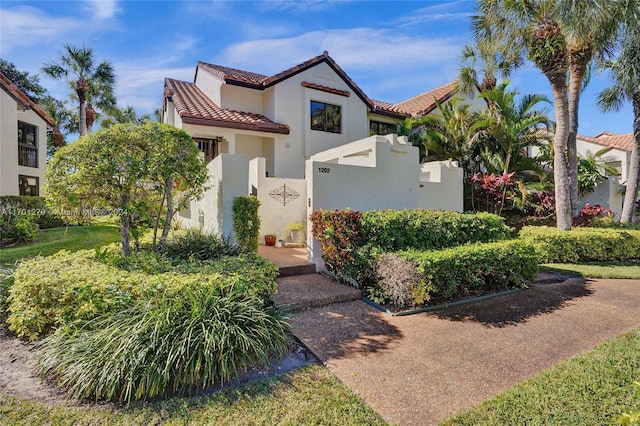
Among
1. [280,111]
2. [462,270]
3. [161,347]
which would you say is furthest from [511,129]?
[161,347]

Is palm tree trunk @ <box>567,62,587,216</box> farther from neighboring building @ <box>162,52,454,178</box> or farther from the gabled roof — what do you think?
neighboring building @ <box>162,52,454,178</box>

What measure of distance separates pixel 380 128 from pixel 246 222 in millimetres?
14124

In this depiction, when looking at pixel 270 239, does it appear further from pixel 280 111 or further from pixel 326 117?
pixel 326 117

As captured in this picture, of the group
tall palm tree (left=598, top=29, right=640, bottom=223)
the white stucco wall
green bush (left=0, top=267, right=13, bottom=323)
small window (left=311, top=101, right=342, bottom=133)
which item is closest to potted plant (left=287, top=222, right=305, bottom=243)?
small window (left=311, top=101, right=342, bottom=133)

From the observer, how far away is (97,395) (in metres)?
3.75

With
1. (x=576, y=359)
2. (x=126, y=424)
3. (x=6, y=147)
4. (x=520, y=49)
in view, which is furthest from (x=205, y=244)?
(x=6, y=147)

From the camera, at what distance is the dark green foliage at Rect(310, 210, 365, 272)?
8.14 metres

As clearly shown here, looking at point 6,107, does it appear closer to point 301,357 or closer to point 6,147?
point 6,147

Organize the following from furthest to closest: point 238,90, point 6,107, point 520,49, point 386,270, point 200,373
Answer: point 6,107
point 238,90
point 520,49
point 386,270
point 200,373

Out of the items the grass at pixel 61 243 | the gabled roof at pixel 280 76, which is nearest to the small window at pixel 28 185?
the grass at pixel 61 243

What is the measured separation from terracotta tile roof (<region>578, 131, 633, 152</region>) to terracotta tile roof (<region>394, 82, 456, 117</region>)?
53.6 ft

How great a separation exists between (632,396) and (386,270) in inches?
164

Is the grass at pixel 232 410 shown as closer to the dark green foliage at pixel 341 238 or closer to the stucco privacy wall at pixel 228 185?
the dark green foliage at pixel 341 238

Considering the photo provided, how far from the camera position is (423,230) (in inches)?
341
